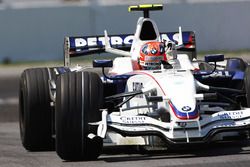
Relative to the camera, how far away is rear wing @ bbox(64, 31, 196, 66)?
13570mm

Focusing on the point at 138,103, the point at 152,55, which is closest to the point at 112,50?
the point at 152,55

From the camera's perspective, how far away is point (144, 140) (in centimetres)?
1044

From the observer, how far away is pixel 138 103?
1110cm

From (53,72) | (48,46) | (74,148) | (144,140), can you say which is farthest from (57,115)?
(48,46)

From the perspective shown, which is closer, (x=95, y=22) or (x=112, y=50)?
(x=112, y=50)

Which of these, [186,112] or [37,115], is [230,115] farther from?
[37,115]

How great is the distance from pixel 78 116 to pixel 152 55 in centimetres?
222

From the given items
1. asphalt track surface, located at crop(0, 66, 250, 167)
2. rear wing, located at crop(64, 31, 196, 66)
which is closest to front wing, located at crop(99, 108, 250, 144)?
asphalt track surface, located at crop(0, 66, 250, 167)

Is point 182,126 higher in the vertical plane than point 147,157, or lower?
higher

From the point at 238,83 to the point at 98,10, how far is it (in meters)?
15.2

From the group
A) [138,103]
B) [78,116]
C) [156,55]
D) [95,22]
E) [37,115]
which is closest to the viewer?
[78,116]

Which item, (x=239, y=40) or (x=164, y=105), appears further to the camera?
(x=239, y=40)

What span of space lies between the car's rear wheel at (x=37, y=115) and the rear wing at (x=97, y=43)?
5.44ft

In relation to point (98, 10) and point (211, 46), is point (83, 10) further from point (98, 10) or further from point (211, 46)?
point (211, 46)
